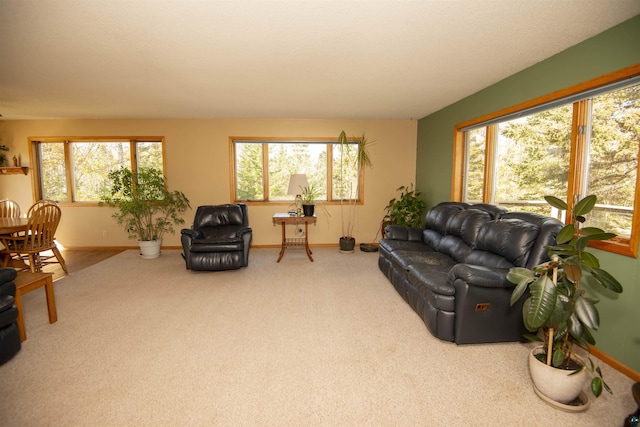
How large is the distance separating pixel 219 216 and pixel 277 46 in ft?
10.2

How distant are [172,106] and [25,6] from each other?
2732mm

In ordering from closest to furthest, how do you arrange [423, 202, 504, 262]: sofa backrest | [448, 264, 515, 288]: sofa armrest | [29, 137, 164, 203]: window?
[448, 264, 515, 288]: sofa armrest < [423, 202, 504, 262]: sofa backrest < [29, 137, 164, 203]: window

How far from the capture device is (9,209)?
461 cm

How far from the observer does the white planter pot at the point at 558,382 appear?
1695 millimetres

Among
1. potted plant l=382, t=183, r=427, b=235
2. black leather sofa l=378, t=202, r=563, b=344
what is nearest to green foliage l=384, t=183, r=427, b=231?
potted plant l=382, t=183, r=427, b=235

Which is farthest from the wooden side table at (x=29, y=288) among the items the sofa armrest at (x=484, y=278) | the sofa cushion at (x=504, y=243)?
the sofa cushion at (x=504, y=243)

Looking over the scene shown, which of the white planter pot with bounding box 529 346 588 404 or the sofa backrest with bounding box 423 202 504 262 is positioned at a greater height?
the sofa backrest with bounding box 423 202 504 262

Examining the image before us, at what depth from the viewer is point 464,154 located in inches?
173

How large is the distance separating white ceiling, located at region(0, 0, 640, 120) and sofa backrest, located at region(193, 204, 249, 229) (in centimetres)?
173

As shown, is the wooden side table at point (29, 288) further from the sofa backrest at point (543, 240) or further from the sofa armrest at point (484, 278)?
the sofa backrest at point (543, 240)

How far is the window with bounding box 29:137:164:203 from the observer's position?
5602 mm

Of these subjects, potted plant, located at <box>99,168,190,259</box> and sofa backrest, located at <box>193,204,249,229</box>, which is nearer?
sofa backrest, located at <box>193,204,249,229</box>

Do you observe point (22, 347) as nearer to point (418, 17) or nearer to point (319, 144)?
point (418, 17)

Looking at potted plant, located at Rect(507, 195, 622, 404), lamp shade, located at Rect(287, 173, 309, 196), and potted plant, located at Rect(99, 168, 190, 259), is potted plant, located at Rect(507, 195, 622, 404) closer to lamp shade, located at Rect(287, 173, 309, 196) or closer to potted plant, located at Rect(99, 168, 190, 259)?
lamp shade, located at Rect(287, 173, 309, 196)
